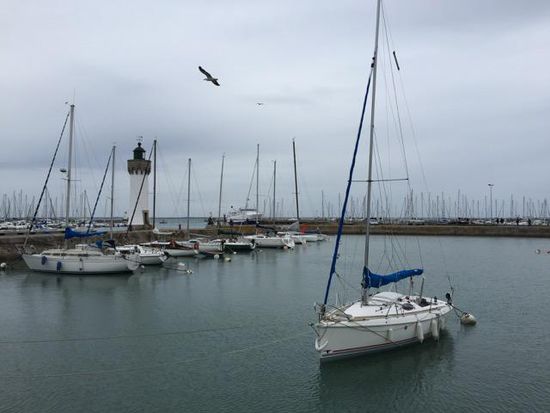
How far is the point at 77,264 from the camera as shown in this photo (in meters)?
37.4

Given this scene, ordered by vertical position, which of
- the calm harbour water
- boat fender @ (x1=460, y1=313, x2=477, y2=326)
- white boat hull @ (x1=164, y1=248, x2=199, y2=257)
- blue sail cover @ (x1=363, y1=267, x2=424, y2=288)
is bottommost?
the calm harbour water

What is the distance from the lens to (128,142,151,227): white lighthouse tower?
6338 centimetres

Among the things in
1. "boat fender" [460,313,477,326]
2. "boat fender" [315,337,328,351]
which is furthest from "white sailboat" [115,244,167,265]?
"boat fender" [315,337,328,351]

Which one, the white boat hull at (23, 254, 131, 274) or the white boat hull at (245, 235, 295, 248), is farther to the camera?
the white boat hull at (245, 235, 295, 248)

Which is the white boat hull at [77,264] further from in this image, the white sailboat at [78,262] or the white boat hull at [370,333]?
the white boat hull at [370,333]

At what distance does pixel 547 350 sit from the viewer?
61.1ft

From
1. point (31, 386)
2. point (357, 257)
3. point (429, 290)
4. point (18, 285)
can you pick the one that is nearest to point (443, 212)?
point (357, 257)

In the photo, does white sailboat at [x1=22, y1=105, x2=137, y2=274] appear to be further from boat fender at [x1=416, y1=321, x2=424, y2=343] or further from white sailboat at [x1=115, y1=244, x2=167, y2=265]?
boat fender at [x1=416, y1=321, x2=424, y2=343]

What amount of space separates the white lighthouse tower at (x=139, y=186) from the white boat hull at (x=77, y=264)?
25.2 metres

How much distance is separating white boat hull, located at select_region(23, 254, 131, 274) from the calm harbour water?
5768 millimetres

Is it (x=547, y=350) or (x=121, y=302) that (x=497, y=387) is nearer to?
(x=547, y=350)

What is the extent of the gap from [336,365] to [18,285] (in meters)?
25.3

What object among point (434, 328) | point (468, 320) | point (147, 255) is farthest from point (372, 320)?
point (147, 255)

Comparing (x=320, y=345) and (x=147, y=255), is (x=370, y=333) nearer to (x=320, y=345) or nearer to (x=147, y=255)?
(x=320, y=345)
